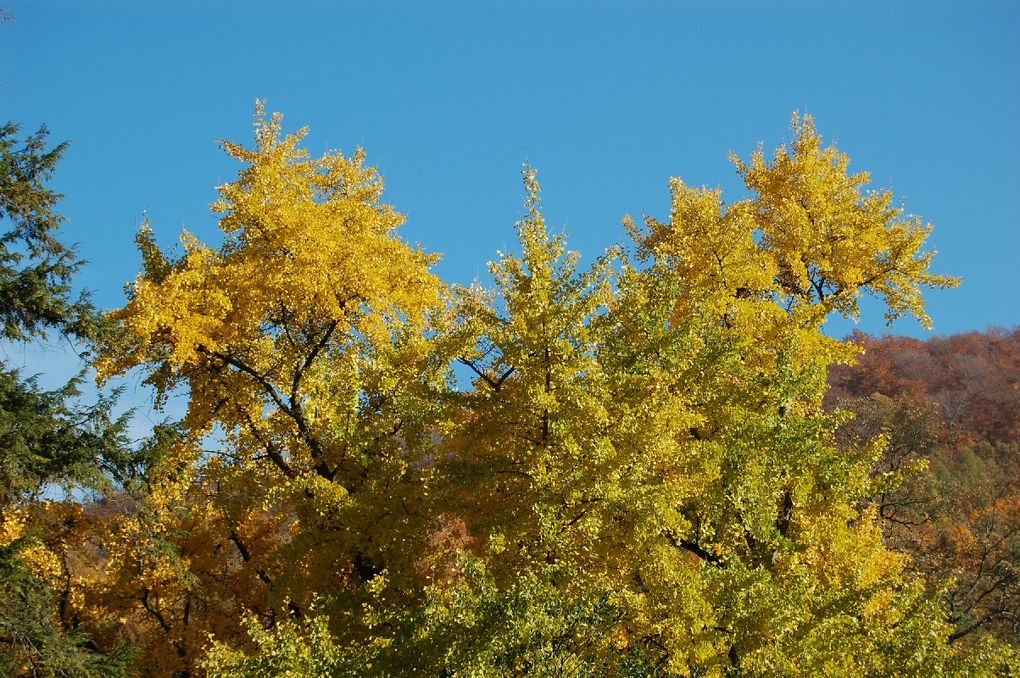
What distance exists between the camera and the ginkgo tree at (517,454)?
1155cm

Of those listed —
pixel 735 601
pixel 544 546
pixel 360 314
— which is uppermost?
pixel 360 314

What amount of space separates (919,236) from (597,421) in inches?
540

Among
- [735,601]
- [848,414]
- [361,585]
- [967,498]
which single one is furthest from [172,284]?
[967,498]

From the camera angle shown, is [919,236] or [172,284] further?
[919,236]

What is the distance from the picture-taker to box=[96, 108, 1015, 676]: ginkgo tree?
11.5 m

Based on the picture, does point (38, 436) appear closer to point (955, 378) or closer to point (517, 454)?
point (517, 454)

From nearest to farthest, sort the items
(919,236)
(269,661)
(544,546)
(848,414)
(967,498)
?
(269,661) → (544,546) → (848,414) → (919,236) → (967,498)

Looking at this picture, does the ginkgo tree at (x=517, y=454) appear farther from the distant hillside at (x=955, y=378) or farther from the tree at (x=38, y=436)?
the distant hillside at (x=955, y=378)

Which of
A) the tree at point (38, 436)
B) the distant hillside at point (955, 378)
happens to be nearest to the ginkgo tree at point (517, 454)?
the tree at point (38, 436)

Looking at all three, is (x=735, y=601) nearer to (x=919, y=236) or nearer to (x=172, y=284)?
(x=172, y=284)

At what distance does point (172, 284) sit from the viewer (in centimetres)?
1594

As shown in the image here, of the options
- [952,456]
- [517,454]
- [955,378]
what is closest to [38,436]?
[517,454]

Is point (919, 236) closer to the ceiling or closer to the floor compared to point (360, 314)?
closer to the ceiling

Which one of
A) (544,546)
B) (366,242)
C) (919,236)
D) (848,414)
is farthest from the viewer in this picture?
(919,236)
